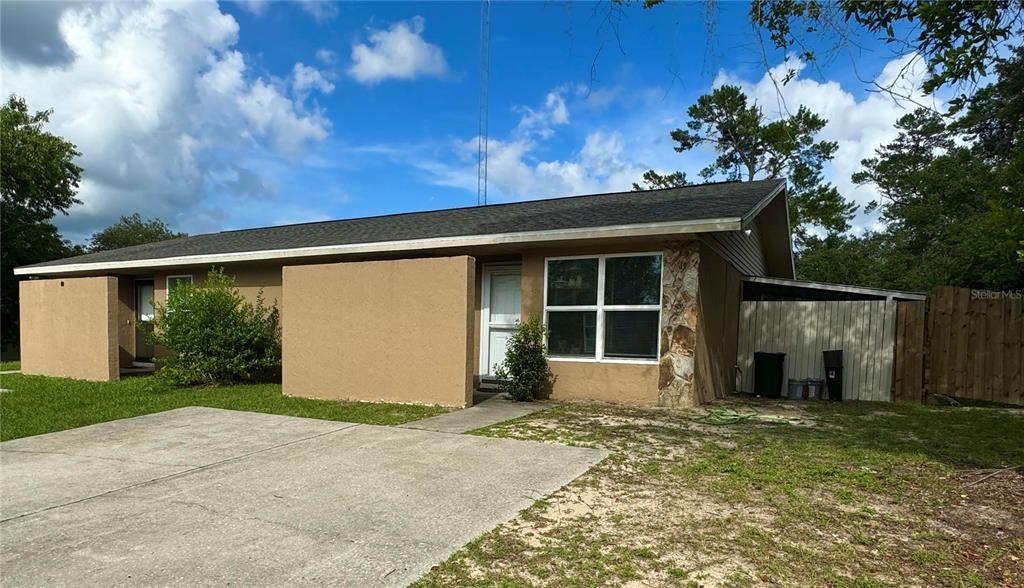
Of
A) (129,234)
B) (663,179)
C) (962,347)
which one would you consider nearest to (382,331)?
(962,347)

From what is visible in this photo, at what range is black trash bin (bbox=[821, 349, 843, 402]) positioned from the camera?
965 cm

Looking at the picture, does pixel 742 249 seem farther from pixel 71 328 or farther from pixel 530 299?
pixel 71 328

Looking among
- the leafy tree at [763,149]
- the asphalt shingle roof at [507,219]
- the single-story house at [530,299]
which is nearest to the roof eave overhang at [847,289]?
the single-story house at [530,299]

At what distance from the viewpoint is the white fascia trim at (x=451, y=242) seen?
7.04 metres

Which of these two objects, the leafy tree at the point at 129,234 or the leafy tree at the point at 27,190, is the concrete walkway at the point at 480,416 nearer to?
the leafy tree at the point at 27,190

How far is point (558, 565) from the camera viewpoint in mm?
2922

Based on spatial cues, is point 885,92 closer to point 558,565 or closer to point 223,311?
point 558,565

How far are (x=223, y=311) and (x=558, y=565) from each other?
9.65m

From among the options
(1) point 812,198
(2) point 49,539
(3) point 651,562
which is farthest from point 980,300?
(1) point 812,198

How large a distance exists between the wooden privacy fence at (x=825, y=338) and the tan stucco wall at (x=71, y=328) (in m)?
13.1

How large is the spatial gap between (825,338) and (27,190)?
26.7m

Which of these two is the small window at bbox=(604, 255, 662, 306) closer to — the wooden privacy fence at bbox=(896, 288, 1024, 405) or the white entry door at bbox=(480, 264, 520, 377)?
the white entry door at bbox=(480, 264, 520, 377)

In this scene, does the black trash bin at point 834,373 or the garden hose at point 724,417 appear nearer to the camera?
the garden hose at point 724,417

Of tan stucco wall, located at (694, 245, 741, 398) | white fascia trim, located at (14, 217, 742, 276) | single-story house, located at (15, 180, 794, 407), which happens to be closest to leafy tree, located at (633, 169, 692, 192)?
single-story house, located at (15, 180, 794, 407)
